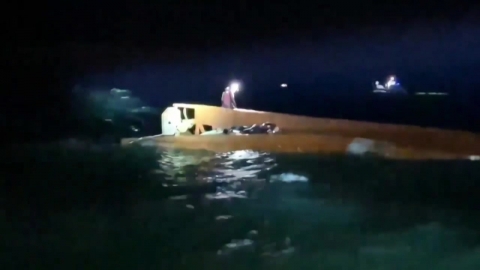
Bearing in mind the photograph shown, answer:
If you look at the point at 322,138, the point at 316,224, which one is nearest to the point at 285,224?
the point at 316,224

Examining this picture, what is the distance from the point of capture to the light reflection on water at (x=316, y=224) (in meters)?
6.55

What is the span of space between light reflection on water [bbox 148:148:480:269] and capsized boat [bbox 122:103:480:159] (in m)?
1.27

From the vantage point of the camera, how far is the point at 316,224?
789 cm

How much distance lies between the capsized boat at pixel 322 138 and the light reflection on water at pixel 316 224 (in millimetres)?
1272

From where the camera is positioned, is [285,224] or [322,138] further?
[322,138]

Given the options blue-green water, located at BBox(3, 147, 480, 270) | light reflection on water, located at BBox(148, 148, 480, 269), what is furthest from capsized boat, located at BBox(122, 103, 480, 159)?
light reflection on water, located at BBox(148, 148, 480, 269)

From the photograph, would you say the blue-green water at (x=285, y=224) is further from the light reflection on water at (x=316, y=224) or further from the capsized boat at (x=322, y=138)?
the capsized boat at (x=322, y=138)

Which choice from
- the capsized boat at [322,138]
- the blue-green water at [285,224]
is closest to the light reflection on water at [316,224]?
the blue-green water at [285,224]

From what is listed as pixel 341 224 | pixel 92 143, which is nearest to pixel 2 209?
pixel 341 224

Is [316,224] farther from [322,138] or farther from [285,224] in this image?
[322,138]

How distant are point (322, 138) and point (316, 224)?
5.05m

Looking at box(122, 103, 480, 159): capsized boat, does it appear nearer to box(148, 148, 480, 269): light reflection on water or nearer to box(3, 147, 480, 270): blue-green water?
box(3, 147, 480, 270): blue-green water

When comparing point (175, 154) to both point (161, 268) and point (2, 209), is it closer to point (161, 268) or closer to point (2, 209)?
point (2, 209)

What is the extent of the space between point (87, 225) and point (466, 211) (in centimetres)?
486
